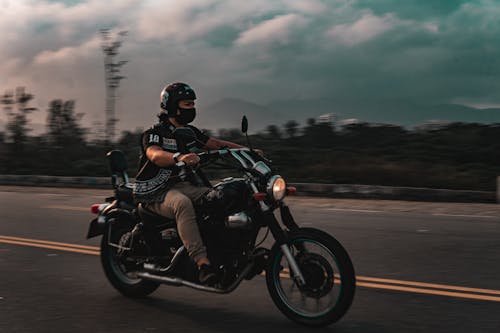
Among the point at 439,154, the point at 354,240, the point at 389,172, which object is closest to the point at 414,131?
the point at 439,154

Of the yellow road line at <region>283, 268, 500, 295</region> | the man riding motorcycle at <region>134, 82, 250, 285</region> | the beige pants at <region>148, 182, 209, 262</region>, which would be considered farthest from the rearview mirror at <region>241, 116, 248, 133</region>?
the yellow road line at <region>283, 268, 500, 295</region>

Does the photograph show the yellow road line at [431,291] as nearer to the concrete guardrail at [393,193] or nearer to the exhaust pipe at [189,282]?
the exhaust pipe at [189,282]

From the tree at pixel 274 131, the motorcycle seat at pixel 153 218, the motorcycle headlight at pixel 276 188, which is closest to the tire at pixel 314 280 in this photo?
the motorcycle headlight at pixel 276 188

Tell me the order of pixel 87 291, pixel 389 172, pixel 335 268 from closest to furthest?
pixel 335 268 → pixel 87 291 → pixel 389 172

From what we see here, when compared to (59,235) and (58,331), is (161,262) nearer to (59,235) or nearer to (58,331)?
(58,331)

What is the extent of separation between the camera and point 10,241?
9602 mm

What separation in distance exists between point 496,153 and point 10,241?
13962mm

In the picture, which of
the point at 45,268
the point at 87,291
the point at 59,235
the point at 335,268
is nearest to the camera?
the point at 335,268

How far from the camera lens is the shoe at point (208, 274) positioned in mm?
5207

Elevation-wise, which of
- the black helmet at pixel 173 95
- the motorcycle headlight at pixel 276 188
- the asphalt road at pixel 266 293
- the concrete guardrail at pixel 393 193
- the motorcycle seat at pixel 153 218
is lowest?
the asphalt road at pixel 266 293

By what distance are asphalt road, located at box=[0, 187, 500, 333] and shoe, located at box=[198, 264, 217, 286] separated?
0.31 metres

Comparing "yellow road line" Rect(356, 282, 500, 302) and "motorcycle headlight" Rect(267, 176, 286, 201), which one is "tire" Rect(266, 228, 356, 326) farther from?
"yellow road line" Rect(356, 282, 500, 302)

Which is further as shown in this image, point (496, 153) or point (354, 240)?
point (496, 153)

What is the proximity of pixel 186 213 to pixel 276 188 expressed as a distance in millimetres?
804
